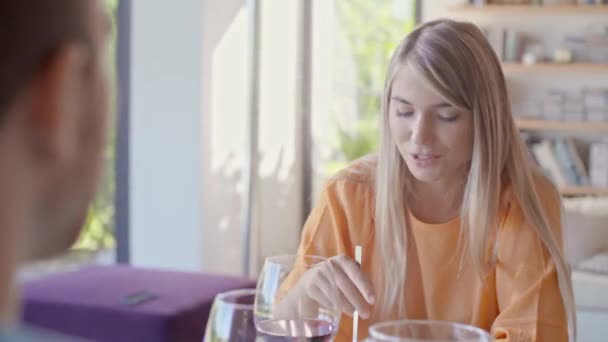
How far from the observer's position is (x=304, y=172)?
19.7 ft

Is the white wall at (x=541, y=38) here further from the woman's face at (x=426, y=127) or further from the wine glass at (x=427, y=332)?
the wine glass at (x=427, y=332)

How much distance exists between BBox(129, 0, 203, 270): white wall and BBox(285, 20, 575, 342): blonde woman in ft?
8.17

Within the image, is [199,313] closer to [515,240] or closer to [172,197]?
[515,240]

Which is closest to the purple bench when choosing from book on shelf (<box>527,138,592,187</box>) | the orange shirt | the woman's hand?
the orange shirt

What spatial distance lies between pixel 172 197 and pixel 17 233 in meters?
3.86

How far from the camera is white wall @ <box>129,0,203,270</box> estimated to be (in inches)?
162

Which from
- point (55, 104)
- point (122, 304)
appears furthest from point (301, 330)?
point (122, 304)

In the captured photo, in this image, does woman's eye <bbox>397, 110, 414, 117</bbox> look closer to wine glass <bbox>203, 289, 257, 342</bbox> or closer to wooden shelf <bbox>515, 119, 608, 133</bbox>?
wine glass <bbox>203, 289, 257, 342</bbox>

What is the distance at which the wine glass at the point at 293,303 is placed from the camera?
98 centimetres

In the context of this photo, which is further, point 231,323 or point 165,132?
point 165,132

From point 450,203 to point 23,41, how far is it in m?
1.44

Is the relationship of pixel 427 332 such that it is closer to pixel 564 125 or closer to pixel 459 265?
pixel 459 265

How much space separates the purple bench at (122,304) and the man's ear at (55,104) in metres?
2.15

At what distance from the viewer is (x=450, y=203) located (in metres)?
1.78
